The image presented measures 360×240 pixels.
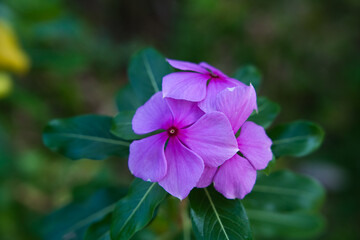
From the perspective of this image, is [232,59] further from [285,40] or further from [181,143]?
[181,143]

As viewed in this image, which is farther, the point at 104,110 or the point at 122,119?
the point at 104,110

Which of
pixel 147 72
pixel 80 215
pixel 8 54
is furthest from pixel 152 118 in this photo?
pixel 8 54

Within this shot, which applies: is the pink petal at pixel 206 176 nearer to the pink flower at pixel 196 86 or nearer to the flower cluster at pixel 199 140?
the flower cluster at pixel 199 140

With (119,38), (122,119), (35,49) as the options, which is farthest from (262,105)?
(119,38)

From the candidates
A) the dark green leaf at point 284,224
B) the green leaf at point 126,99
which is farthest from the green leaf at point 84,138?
the dark green leaf at point 284,224

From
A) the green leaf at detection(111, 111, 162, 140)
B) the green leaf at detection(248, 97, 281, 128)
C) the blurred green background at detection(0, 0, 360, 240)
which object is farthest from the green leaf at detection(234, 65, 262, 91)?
the blurred green background at detection(0, 0, 360, 240)

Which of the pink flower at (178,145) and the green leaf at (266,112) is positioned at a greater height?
the pink flower at (178,145)

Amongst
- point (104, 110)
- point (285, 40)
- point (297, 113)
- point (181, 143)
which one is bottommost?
point (297, 113)
